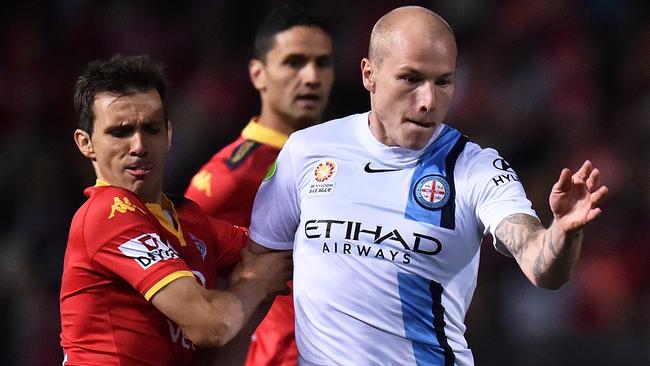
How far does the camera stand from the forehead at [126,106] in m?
3.96

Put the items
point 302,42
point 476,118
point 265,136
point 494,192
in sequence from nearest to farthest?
point 494,192, point 265,136, point 302,42, point 476,118

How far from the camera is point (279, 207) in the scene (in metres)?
4.18

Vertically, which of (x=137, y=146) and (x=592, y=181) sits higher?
(x=592, y=181)

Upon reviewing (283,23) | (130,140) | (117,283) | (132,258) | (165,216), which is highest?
(283,23)

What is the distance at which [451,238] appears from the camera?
12.7 feet

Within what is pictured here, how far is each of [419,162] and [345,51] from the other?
545 centimetres

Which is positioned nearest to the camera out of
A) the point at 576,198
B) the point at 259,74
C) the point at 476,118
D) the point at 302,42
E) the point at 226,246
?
the point at 576,198

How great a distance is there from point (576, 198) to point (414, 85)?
0.77 meters

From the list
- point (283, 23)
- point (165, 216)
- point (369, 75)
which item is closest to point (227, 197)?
point (283, 23)

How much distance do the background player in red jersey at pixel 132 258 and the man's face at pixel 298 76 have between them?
166cm

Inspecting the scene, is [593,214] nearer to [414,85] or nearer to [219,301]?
[414,85]

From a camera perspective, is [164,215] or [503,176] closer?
[503,176]

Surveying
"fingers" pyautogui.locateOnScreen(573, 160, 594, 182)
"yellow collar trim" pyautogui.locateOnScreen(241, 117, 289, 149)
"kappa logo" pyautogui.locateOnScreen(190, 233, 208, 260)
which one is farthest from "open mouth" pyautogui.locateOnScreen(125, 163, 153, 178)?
"yellow collar trim" pyautogui.locateOnScreen(241, 117, 289, 149)

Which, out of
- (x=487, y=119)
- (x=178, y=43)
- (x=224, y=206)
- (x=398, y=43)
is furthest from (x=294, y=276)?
(x=178, y=43)
